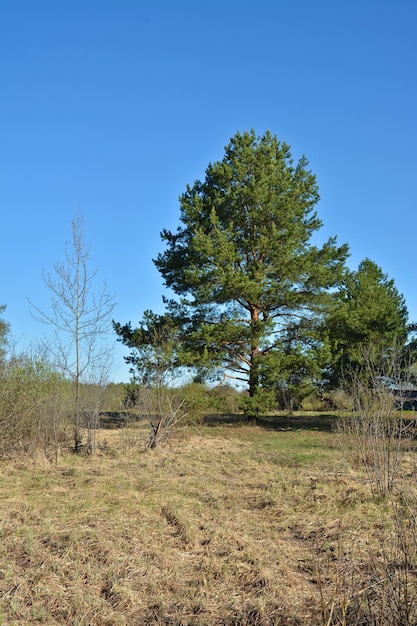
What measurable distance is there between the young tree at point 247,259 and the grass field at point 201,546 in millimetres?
9357

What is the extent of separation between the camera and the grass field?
3.86 meters

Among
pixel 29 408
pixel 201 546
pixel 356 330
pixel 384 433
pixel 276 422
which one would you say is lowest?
pixel 201 546

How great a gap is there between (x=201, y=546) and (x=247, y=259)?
54.7 feet

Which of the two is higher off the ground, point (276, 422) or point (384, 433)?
point (384, 433)

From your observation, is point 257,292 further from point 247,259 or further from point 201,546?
point 201,546

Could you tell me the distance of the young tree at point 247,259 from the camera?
19.0 meters

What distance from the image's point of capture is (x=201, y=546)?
18.0ft

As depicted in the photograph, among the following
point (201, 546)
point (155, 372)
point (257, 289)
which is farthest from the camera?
point (257, 289)

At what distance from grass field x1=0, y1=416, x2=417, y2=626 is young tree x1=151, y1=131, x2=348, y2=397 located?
9357 millimetres

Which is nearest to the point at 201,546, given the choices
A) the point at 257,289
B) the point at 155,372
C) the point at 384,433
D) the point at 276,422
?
the point at 384,433

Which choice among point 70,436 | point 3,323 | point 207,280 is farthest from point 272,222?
point 3,323

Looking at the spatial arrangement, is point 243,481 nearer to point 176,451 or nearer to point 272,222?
point 176,451

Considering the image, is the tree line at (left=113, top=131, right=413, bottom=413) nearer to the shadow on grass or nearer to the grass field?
the shadow on grass

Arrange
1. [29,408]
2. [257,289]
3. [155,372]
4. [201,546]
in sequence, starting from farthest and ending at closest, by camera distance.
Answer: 1. [257,289]
2. [155,372]
3. [29,408]
4. [201,546]
